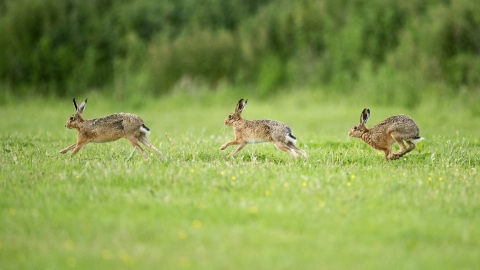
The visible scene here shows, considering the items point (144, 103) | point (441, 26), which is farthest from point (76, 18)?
point (441, 26)

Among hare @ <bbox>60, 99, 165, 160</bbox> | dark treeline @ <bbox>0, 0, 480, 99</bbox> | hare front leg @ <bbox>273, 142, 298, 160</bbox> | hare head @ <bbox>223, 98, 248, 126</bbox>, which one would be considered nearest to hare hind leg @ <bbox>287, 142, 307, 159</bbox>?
hare front leg @ <bbox>273, 142, 298, 160</bbox>

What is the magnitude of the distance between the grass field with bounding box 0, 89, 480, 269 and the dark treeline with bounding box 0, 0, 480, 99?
47.9 feet

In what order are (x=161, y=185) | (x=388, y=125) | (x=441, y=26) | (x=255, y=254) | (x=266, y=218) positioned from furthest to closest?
(x=441, y=26)
(x=388, y=125)
(x=161, y=185)
(x=266, y=218)
(x=255, y=254)

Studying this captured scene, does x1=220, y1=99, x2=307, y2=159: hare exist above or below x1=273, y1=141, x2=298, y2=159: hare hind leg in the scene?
above

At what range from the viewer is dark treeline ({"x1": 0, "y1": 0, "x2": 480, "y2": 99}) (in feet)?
91.8

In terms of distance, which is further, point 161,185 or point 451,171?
point 451,171

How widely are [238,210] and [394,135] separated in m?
5.31

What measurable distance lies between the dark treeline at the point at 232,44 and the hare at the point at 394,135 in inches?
562

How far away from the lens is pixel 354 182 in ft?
32.8

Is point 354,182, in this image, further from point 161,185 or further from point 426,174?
point 161,185

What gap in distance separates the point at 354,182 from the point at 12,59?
98.1ft

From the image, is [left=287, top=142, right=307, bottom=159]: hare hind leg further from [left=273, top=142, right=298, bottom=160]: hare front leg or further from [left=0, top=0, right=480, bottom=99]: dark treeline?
[left=0, top=0, right=480, bottom=99]: dark treeline

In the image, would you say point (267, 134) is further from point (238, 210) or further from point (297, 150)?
point (238, 210)

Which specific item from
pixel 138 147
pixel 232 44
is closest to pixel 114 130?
pixel 138 147
